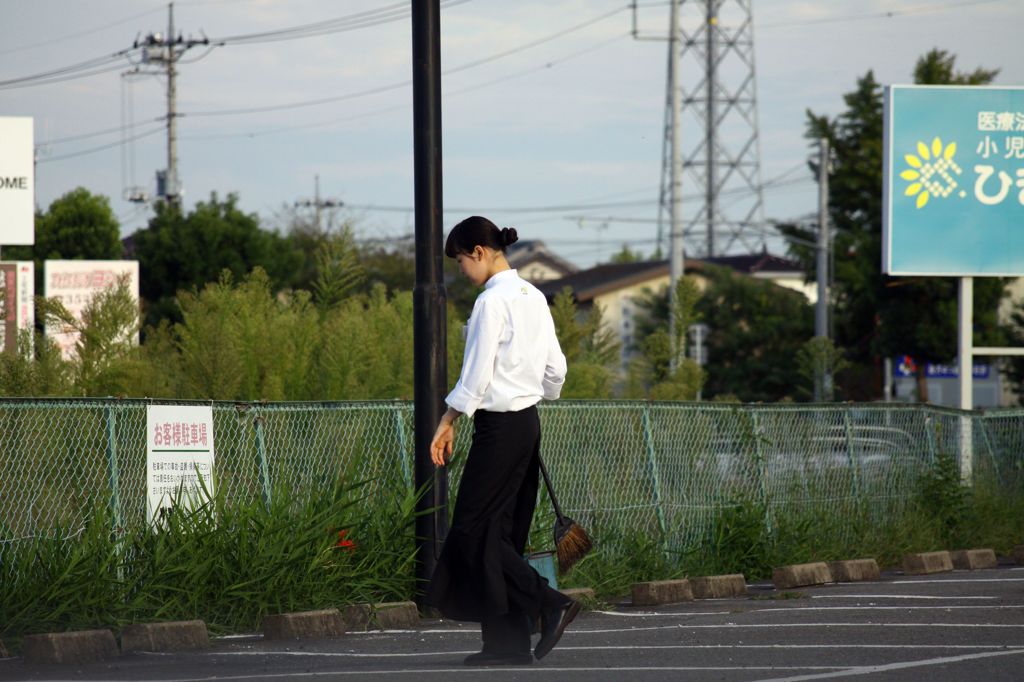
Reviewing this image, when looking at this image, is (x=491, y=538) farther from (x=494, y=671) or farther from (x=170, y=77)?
(x=170, y=77)

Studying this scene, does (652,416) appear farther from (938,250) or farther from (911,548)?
(938,250)

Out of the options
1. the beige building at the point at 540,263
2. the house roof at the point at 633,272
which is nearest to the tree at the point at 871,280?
the house roof at the point at 633,272

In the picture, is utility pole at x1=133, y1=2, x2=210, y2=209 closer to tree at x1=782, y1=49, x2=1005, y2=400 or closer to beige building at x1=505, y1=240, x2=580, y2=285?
tree at x1=782, y1=49, x2=1005, y2=400

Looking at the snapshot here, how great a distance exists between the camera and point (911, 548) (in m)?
13.0

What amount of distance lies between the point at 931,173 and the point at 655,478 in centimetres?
829

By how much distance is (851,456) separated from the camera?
42.2 feet

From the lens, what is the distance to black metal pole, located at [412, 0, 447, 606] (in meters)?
8.58

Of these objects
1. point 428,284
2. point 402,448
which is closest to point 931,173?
point 402,448

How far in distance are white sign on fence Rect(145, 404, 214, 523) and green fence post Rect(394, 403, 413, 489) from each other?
4.36ft

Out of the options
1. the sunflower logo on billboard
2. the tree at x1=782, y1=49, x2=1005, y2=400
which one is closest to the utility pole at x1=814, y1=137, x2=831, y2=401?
the tree at x1=782, y1=49, x2=1005, y2=400

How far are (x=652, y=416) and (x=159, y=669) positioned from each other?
508cm

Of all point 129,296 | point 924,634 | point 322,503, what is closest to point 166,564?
point 322,503

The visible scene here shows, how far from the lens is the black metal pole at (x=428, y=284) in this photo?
8.58 meters

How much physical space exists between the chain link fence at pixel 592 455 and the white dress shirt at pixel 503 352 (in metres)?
2.63
